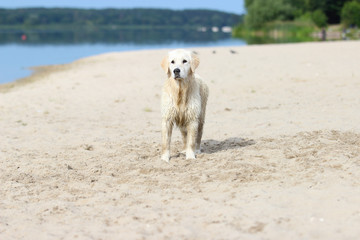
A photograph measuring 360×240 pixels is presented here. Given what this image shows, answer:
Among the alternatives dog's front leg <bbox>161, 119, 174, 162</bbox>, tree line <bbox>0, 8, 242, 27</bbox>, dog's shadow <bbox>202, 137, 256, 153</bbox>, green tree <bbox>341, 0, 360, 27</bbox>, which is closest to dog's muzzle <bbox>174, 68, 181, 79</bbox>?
dog's front leg <bbox>161, 119, 174, 162</bbox>

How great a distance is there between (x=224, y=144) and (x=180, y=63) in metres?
1.88

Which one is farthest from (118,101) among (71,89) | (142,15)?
(142,15)

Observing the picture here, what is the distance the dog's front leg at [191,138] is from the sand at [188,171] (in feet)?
0.47

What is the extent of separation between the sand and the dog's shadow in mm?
19

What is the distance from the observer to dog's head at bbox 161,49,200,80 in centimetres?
654

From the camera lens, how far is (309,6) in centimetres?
8181

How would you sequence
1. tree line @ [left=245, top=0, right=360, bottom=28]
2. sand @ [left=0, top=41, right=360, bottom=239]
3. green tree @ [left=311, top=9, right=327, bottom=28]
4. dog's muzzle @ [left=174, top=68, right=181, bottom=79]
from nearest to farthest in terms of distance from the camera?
sand @ [left=0, top=41, right=360, bottom=239], dog's muzzle @ [left=174, top=68, right=181, bottom=79], green tree @ [left=311, top=9, right=327, bottom=28], tree line @ [left=245, top=0, right=360, bottom=28]

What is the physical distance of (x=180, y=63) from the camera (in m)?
6.57

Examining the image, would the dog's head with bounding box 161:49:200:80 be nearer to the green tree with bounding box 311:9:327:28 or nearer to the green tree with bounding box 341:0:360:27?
the green tree with bounding box 341:0:360:27

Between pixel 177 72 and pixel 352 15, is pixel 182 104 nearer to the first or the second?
pixel 177 72

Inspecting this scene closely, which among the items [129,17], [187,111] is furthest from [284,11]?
[129,17]

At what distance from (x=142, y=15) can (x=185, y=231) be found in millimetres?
188013

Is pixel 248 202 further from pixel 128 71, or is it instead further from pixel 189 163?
pixel 128 71

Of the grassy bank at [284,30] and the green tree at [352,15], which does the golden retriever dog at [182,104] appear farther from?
the green tree at [352,15]
